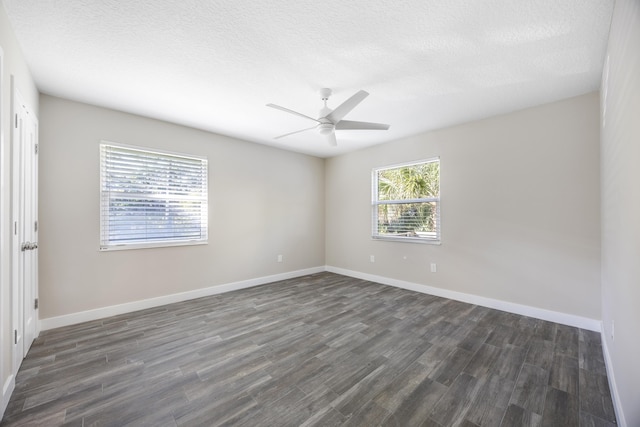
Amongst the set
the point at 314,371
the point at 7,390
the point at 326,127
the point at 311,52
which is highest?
the point at 311,52

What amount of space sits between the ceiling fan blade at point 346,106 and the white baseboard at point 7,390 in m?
3.16

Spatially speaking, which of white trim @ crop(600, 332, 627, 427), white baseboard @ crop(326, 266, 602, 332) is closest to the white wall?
white trim @ crop(600, 332, 627, 427)

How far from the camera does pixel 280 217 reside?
5.08 m

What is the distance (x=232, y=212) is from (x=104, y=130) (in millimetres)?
1945

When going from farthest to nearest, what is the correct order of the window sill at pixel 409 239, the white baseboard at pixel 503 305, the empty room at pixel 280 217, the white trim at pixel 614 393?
the window sill at pixel 409 239 < the white baseboard at pixel 503 305 < the empty room at pixel 280 217 < the white trim at pixel 614 393

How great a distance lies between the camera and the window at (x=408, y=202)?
4.18 meters

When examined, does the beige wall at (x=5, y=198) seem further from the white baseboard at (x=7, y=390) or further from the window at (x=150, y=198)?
the window at (x=150, y=198)

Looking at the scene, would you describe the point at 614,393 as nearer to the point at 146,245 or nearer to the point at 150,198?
the point at 146,245

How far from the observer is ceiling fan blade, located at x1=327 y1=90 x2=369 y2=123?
7.66 ft

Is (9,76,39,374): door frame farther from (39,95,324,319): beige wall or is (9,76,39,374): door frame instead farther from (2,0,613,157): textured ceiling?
(2,0,613,157): textured ceiling

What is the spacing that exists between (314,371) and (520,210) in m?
3.09

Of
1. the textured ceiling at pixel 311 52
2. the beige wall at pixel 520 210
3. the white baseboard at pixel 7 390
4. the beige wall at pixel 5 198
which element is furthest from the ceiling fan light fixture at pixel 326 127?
the white baseboard at pixel 7 390

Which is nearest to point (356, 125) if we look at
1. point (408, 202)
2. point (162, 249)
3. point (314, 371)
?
point (408, 202)

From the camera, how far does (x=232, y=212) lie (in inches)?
173
